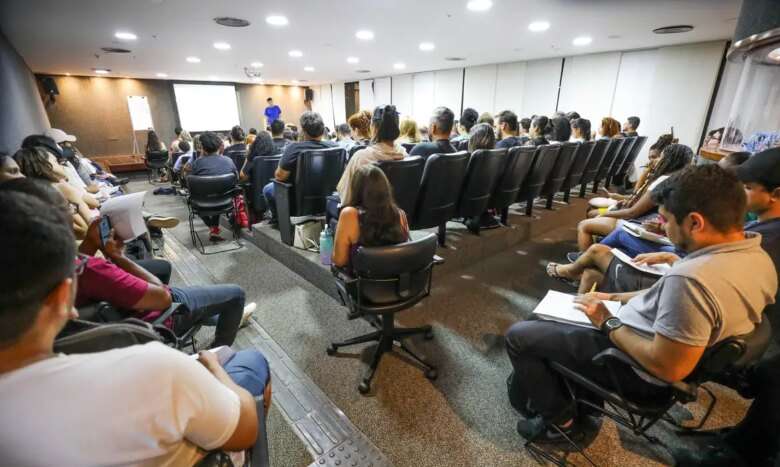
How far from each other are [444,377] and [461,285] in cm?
105

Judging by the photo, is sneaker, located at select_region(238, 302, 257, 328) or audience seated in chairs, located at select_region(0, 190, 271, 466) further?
sneaker, located at select_region(238, 302, 257, 328)

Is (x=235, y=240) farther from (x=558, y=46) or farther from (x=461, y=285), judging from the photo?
(x=558, y=46)

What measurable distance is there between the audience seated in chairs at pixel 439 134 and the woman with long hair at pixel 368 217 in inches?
52.1

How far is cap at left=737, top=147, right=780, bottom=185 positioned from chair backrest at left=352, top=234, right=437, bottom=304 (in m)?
1.38

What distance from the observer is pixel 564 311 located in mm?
1395

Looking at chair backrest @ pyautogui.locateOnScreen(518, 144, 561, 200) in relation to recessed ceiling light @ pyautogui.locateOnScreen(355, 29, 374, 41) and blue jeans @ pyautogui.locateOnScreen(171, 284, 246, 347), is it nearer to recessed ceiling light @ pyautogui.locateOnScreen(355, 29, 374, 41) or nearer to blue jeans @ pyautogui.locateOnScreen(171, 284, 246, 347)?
blue jeans @ pyautogui.locateOnScreen(171, 284, 246, 347)

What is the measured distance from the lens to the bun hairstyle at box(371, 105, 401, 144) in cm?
234

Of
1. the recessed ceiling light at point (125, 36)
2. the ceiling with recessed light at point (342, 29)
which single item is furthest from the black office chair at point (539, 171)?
the recessed ceiling light at point (125, 36)

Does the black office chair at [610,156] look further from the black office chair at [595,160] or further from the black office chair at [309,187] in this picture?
the black office chair at [309,187]

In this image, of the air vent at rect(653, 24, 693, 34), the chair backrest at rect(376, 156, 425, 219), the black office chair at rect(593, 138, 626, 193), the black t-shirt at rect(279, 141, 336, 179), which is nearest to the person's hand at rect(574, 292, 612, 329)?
the chair backrest at rect(376, 156, 425, 219)

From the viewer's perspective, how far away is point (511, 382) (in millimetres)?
1488

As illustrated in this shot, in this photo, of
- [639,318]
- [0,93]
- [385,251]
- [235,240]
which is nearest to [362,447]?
[385,251]

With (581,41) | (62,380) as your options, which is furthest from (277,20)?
(581,41)

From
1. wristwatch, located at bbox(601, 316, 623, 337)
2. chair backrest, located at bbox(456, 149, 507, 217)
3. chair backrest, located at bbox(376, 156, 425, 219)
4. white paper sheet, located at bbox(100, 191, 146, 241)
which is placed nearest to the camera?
wristwatch, located at bbox(601, 316, 623, 337)
